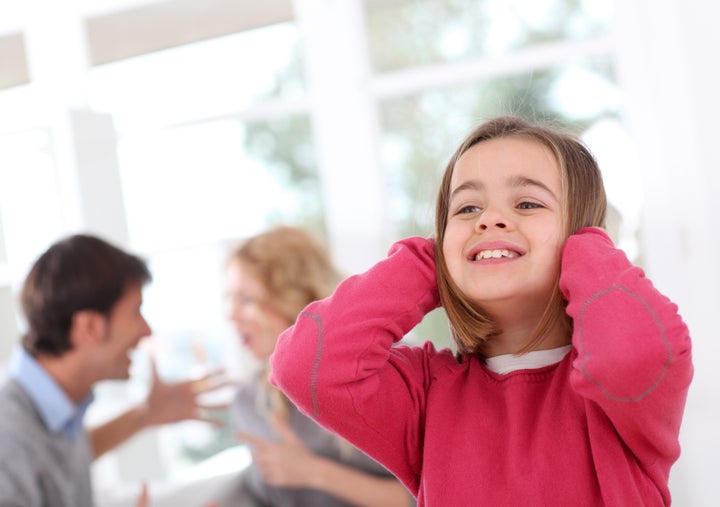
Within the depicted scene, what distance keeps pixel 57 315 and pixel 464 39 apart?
65.5 inches

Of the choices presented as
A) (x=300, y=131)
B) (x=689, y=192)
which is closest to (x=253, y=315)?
(x=300, y=131)

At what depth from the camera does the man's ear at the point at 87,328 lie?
2.52 m

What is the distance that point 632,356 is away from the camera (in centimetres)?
101

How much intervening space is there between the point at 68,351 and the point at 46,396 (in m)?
0.20

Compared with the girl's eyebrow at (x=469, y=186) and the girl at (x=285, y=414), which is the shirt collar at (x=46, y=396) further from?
the girl's eyebrow at (x=469, y=186)

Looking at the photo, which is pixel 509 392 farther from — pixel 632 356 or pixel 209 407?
pixel 209 407

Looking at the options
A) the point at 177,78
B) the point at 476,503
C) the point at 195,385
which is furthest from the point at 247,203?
the point at 476,503

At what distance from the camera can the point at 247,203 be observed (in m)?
3.47

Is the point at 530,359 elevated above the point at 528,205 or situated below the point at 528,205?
below

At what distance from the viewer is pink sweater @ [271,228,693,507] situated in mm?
1033

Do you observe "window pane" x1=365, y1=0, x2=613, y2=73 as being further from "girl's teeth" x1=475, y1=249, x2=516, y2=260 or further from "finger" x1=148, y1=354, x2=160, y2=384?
"girl's teeth" x1=475, y1=249, x2=516, y2=260

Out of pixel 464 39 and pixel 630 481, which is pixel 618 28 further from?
pixel 630 481

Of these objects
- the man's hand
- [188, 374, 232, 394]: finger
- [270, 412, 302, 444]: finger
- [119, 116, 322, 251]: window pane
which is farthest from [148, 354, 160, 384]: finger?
[119, 116, 322, 251]: window pane

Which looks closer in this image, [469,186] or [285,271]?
[469,186]
